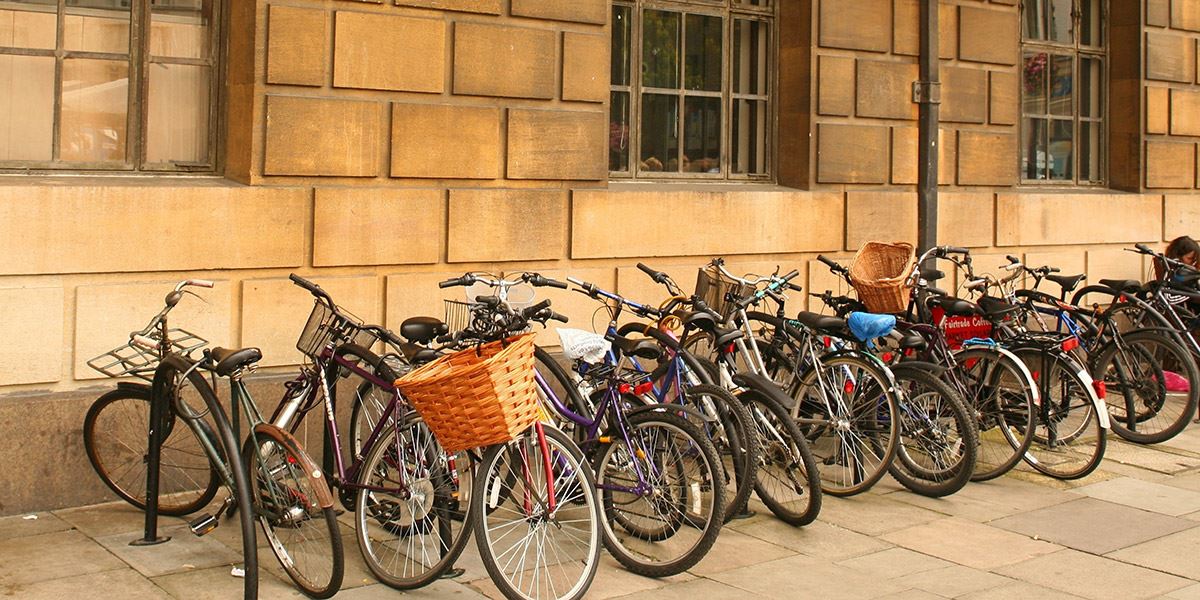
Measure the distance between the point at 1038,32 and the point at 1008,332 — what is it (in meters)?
4.37

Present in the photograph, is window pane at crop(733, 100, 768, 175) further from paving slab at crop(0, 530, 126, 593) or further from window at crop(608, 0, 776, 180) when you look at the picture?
paving slab at crop(0, 530, 126, 593)

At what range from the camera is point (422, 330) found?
19.3ft

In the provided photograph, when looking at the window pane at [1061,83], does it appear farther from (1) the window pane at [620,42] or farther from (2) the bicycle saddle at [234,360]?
(2) the bicycle saddle at [234,360]

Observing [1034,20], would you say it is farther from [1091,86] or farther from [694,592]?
[694,592]

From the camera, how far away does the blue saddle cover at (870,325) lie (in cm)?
685

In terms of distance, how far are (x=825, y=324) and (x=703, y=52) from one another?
2911 mm

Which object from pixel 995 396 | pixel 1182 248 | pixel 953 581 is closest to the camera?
pixel 953 581

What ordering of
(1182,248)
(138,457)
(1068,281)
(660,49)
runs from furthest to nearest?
(1182,248)
(660,49)
(1068,281)
(138,457)

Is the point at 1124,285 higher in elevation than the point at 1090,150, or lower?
lower

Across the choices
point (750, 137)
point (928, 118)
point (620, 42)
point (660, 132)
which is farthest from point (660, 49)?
point (928, 118)

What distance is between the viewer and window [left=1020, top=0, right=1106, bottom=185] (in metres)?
11.1

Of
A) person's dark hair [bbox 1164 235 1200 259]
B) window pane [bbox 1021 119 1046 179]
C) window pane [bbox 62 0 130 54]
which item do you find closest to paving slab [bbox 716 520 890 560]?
window pane [bbox 62 0 130 54]

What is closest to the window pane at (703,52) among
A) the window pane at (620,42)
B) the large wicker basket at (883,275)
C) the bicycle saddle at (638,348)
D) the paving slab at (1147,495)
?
the window pane at (620,42)

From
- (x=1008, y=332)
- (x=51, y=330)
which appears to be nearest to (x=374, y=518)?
(x=51, y=330)
